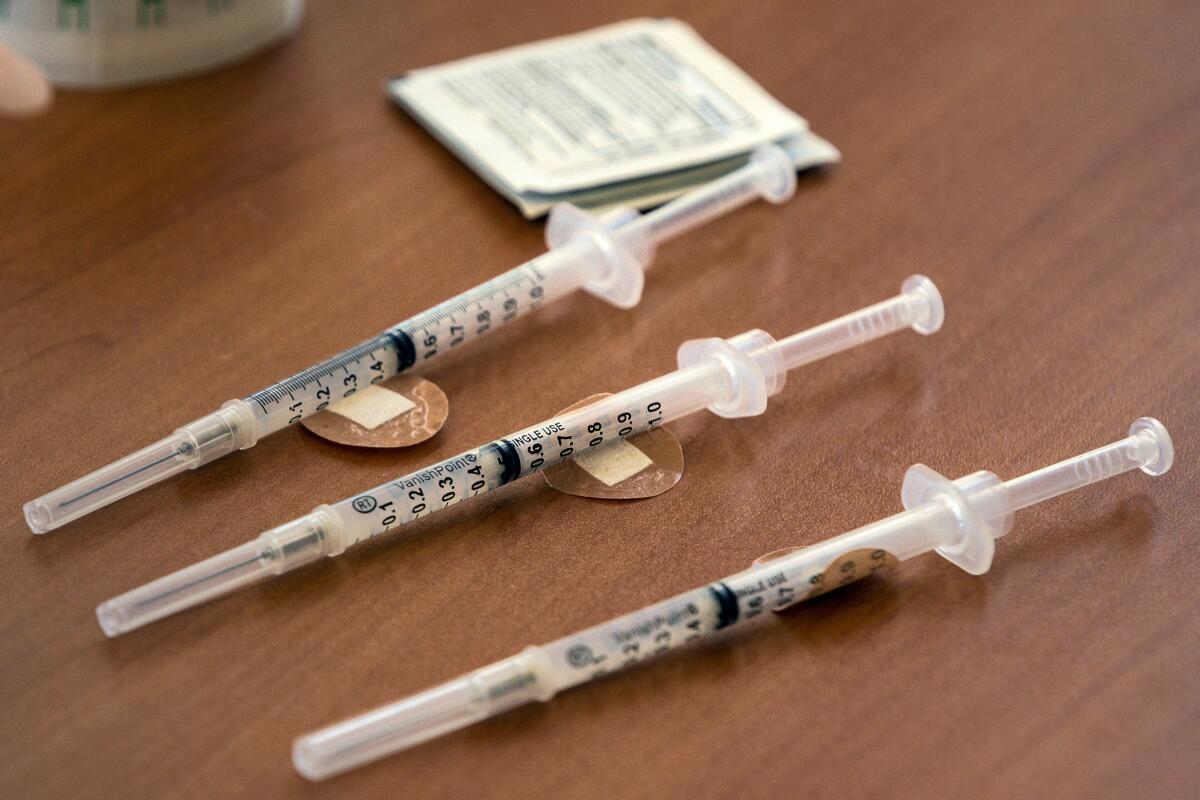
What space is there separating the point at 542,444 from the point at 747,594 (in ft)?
0.56

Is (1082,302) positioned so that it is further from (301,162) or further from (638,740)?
(301,162)

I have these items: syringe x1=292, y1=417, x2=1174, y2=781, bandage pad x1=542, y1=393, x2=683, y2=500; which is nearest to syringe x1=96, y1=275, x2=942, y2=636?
bandage pad x1=542, y1=393, x2=683, y2=500

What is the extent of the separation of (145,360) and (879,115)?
0.71 metres

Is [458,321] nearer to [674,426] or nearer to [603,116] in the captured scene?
[674,426]

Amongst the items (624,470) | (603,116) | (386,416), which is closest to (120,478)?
(386,416)

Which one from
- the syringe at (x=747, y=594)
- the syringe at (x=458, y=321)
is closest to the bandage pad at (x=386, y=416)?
the syringe at (x=458, y=321)

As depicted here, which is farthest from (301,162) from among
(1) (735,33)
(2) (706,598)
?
(2) (706,598)

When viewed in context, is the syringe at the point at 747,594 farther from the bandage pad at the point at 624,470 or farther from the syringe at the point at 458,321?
the syringe at the point at 458,321

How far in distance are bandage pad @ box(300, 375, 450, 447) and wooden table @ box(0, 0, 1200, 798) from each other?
13 mm

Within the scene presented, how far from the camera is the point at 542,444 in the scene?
846 mm

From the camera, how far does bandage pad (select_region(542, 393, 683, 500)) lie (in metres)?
0.84

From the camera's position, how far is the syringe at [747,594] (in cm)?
68

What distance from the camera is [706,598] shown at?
2.47 feet

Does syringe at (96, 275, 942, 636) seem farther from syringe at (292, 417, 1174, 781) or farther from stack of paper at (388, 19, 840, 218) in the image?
stack of paper at (388, 19, 840, 218)
